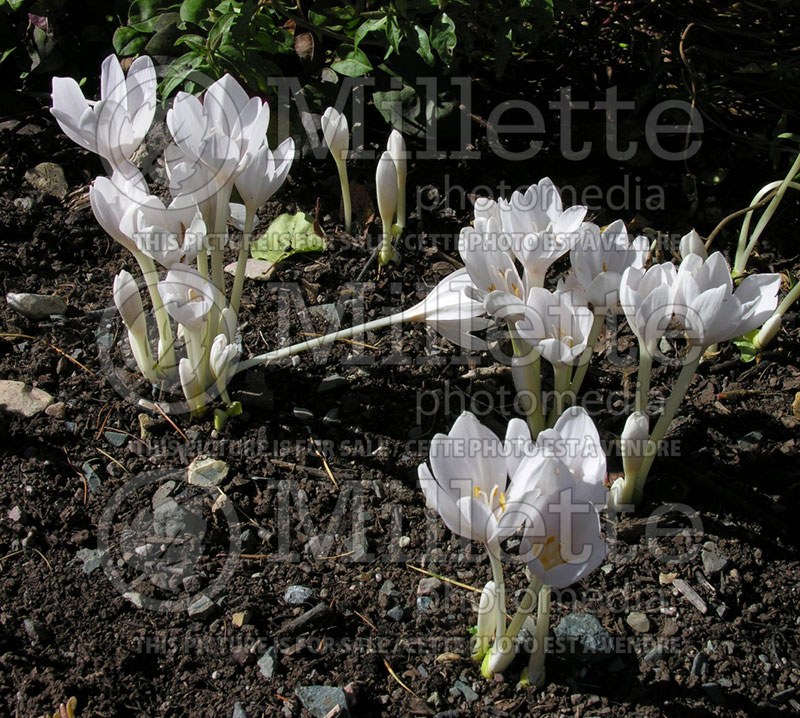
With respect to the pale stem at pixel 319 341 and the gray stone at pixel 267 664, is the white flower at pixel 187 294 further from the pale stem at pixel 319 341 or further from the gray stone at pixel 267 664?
the gray stone at pixel 267 664

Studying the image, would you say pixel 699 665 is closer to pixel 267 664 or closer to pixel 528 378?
pixel 528 378

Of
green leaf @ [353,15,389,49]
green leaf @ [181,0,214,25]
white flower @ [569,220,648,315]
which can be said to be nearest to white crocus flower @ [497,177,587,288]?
white flower @ [569,220,648,315]

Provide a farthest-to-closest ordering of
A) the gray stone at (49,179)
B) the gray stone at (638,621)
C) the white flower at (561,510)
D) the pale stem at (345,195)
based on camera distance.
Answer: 1. the gray stone at (49,179)
2. the pale stem at (345,195)
3. the gray stone at (638,621)
4. the white flower at (561,510)

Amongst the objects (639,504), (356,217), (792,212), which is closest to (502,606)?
(639,504)

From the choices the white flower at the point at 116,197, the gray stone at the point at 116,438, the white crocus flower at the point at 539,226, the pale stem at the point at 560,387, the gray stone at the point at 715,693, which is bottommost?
the gray stone at the point at 715,693

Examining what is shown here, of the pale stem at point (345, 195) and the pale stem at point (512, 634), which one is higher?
the pale stem at point (345, 195)

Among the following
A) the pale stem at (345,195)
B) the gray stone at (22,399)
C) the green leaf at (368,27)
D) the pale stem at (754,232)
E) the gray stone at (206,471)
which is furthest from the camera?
the pale stem at (345,195)

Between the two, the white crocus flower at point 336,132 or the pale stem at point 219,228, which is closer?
the pale stem at point 219,228

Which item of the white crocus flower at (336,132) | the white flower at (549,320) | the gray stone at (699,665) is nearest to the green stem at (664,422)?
the white flower at (549,320)
